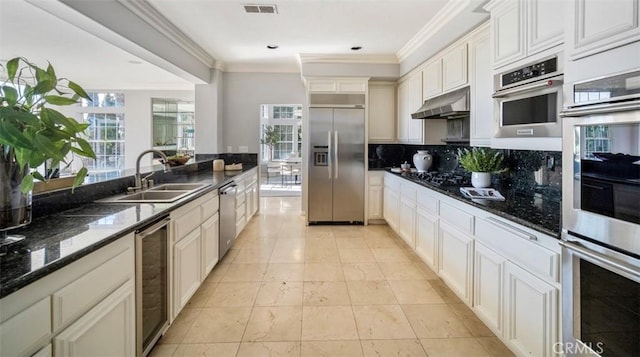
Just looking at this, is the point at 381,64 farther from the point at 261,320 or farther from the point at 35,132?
the point at 35,132

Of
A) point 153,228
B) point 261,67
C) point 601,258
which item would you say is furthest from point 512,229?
point 261,67

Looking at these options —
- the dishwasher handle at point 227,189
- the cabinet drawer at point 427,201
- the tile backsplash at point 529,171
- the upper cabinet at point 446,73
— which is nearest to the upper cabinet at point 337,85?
the upper cabinet at point 446,73

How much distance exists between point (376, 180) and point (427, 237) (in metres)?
2.11

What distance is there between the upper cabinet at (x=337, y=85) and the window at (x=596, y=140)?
400cm

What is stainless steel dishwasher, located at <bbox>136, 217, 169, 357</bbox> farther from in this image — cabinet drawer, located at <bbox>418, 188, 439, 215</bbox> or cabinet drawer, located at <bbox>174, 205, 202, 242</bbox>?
cabinet drawer, located at <bbox>418, 188, 439, 215</bbox>

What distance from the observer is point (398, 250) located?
3.98m

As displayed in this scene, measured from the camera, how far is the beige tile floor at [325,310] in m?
2.04

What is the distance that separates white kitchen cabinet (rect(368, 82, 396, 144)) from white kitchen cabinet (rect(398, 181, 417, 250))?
143 centimetres

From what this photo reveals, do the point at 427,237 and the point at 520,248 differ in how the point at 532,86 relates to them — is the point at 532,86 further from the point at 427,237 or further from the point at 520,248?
the point at 427,237

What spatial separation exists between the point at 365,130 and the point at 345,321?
335 centimetres

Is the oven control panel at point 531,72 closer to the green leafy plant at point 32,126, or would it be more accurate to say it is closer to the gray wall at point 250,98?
the green leafy plant at point 32,126

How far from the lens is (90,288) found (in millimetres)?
1291

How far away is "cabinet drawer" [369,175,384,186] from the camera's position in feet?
17.0

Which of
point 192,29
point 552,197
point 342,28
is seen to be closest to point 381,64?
point 342,28
